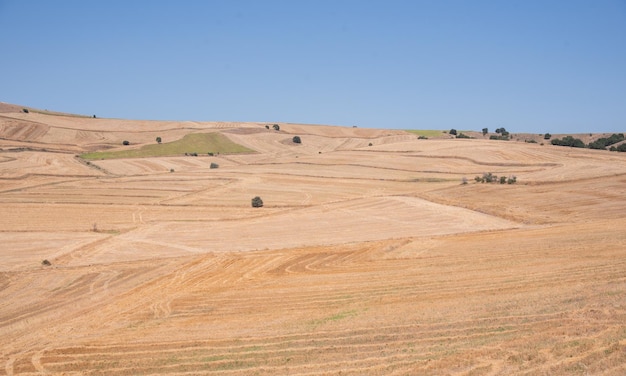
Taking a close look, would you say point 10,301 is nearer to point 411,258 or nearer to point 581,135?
point 411,258

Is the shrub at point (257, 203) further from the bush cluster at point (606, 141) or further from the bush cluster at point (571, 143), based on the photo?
the bush cluster at point (571, 143)

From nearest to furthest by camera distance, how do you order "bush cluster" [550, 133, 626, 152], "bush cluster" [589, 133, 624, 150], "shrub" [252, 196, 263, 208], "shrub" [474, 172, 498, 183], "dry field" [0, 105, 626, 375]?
Result: 1. "dry field" [0, 105, 626, 375]
2. "shrub" [252, 196, 263, 208]
3. "shrub" [474, 172, 498, 183]
4. "bush cluster" [589, 133, 624, 150]
5. "bush cluster" [550, 133, 626, 152]

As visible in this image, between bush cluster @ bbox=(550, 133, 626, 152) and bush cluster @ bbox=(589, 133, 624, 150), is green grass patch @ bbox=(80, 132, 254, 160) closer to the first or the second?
bush cluster @ bbox=(550, 133, 626, 152)

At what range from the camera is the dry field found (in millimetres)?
21062

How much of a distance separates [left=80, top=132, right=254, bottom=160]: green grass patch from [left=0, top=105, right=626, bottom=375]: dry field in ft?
93.9

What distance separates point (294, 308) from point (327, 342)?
6.56 metres

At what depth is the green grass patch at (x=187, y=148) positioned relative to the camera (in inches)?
4818

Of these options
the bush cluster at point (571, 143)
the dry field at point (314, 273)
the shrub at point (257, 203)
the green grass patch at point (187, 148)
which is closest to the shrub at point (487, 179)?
the dry field at point (314, 273)

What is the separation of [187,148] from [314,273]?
10303 centimetres

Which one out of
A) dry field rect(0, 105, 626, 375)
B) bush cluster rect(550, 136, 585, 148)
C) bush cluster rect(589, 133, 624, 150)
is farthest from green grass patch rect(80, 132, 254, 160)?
bush cluster rect(589, 133, 624, 150)

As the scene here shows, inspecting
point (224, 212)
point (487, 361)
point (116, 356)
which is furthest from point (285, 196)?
point (487, 361)

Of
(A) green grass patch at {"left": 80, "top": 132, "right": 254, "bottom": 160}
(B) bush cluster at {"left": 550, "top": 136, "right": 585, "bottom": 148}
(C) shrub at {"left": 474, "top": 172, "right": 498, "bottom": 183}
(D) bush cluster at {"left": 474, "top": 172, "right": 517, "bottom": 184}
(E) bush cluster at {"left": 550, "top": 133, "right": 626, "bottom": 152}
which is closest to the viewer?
(D) bush cluster at {"left": 474, "top": 172, "right": 517, "bottom": 184}

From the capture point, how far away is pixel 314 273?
37.6 meters

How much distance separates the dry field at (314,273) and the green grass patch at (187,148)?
28608mm
